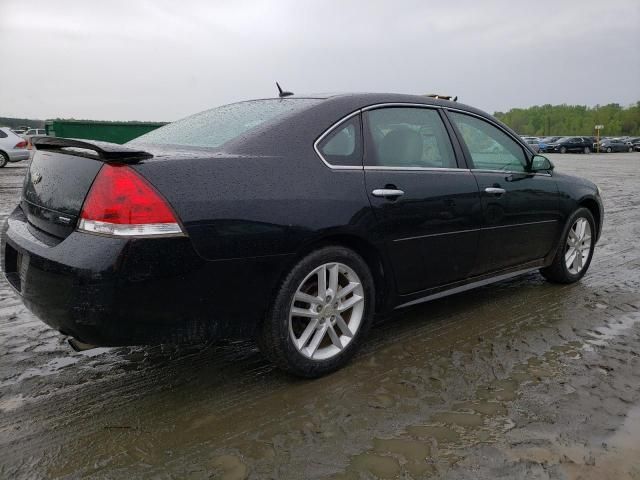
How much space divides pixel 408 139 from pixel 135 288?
195cm

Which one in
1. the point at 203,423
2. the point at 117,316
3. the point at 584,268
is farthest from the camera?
the point at 584,268

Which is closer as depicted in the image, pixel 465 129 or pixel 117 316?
pixel 117 316

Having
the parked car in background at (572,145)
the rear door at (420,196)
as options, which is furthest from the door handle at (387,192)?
the parked car in background at (572,145)

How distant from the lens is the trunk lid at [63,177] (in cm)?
243

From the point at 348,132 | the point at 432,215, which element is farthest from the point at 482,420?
the point at 348,132

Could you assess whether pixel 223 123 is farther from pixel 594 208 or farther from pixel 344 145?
pixel 594 208

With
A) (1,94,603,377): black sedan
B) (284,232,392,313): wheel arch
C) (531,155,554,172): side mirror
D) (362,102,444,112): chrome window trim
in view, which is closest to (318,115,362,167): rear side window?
(1,94,603,377): black sedan

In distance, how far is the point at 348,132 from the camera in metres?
3.16

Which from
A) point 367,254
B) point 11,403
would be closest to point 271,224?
point 367,254

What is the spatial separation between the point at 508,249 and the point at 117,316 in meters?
2.85

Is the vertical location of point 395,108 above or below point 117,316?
above

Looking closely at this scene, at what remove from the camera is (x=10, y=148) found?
1886cm

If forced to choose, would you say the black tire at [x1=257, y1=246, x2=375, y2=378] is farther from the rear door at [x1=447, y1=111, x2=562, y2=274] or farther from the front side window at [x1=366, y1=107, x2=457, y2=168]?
the rear door at [x1=447, y1=111, x2=562, y2=274]

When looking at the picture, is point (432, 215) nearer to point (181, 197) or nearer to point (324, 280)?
point (324, 280)
